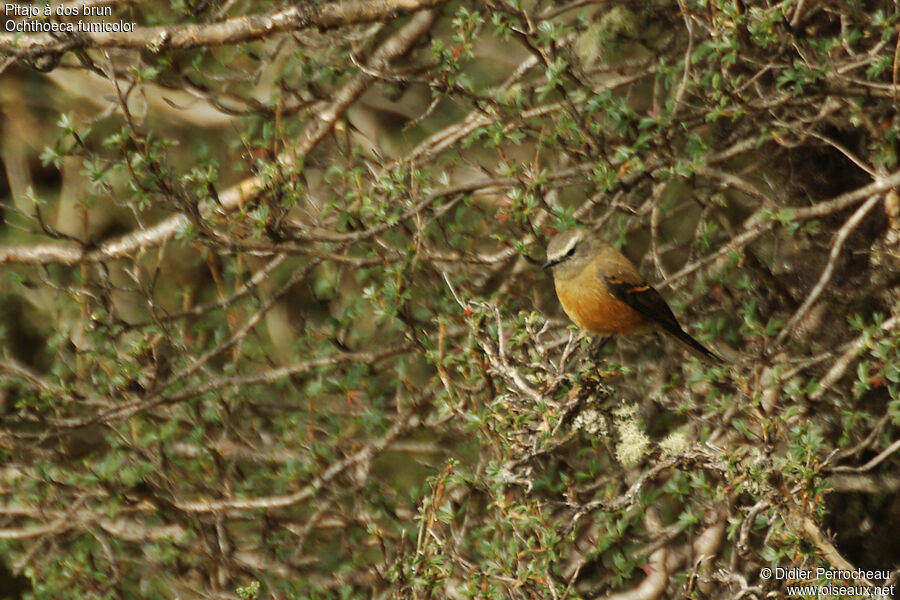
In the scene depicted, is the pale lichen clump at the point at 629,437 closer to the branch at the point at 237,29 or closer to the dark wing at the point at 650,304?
the dark wing at the point at 650,304

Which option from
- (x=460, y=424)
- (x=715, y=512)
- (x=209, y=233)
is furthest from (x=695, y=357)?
(x=209, y=233)

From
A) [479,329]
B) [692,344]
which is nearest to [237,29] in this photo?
[479,329]

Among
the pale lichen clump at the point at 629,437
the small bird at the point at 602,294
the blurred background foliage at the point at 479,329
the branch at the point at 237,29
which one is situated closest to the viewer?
the pale lichen clump at the point at 629,437

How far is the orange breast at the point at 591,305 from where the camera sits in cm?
459

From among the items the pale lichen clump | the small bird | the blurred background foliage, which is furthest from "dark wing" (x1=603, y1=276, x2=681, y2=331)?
the pale lichen clump

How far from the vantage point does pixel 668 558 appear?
15.4 ft

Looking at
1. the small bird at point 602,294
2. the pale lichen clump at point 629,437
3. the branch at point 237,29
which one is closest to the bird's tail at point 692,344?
the small bird at point 602,294

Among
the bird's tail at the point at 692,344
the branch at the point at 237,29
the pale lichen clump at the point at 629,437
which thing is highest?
the branch at the point at 237,29

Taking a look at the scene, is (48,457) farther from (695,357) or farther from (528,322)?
(695,357)

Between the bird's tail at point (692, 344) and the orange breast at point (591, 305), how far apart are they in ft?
0.64

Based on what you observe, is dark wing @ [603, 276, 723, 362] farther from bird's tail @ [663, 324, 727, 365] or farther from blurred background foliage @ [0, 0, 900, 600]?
blurred background foliage @ [0, 0, 900, 600]

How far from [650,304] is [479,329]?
1.33 metres

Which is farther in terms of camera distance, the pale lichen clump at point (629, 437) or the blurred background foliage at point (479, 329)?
the blurred background foliage at point (479, 329)

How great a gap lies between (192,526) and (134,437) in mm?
623
